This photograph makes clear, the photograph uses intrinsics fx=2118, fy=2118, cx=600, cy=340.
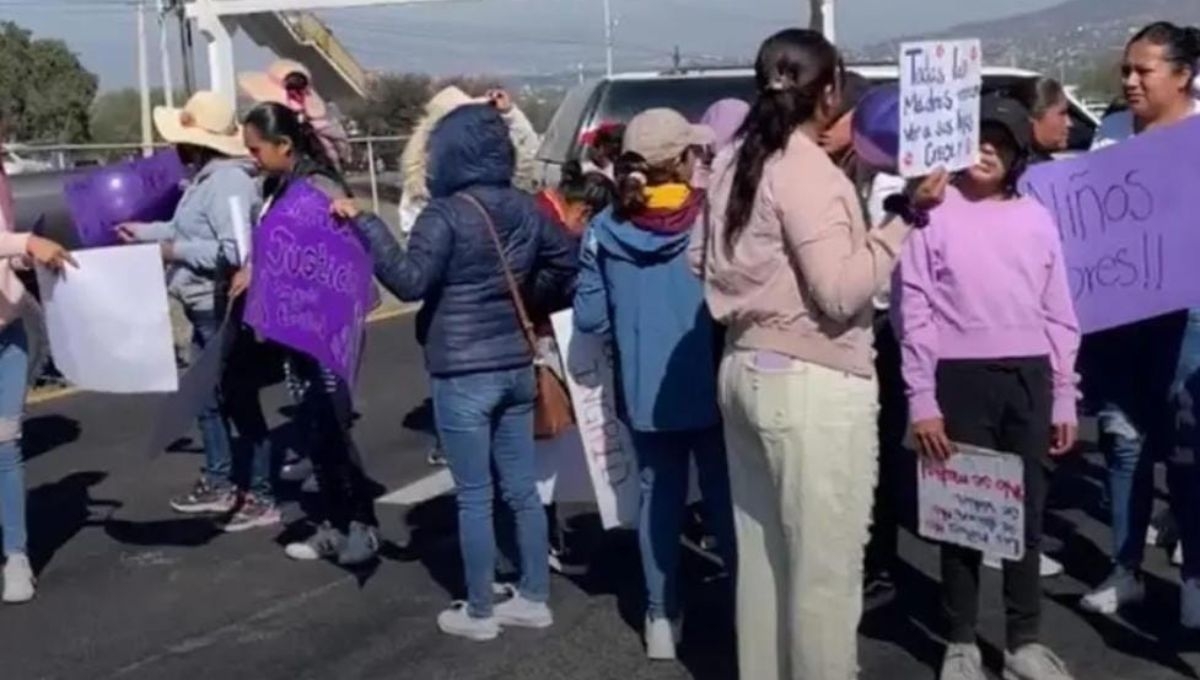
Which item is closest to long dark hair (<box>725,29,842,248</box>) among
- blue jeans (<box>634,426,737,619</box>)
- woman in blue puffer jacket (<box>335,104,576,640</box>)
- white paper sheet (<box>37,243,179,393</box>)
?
blue jeans (<box>634,426,737,619</box>)

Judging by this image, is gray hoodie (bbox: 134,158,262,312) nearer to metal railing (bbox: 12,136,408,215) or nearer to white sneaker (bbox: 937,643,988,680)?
white sneaker (bbox: 937,643,988,680)

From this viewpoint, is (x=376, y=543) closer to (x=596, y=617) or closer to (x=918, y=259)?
(x=596, y=617)

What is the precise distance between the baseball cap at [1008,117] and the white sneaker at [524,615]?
2.30 metres

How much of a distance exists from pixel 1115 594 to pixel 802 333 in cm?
231

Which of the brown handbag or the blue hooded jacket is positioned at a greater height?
the blue hooded jacket

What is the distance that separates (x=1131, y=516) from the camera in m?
6.97

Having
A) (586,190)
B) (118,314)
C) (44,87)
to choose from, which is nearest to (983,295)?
(586,190)

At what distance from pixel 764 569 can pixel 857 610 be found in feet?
0.91

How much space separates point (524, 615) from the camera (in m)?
7.00

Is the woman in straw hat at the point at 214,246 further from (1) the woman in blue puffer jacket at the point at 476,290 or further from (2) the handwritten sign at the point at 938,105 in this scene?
(2) the handwritten sign at the point at 938,105

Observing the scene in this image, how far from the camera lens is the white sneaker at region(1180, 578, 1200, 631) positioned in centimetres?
663

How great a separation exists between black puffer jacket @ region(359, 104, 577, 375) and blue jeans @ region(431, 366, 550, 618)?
72 millimetres

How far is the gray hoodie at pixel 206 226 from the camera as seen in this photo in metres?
8.14

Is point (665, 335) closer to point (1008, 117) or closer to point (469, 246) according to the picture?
point (469, 246)
